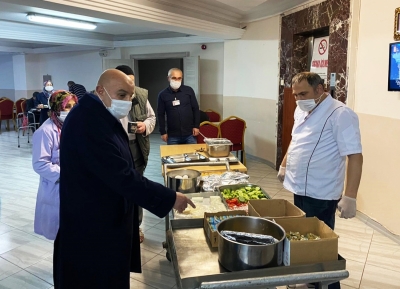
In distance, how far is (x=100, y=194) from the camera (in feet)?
4.75

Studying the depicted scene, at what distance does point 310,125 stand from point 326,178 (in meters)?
0.32

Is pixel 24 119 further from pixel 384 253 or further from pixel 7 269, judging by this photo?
pixel 384 253

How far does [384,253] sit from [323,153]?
159cm

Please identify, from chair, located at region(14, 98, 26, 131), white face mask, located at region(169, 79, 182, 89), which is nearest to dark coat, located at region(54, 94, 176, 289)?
white face mask, located at region(169, 79, 182, 89)

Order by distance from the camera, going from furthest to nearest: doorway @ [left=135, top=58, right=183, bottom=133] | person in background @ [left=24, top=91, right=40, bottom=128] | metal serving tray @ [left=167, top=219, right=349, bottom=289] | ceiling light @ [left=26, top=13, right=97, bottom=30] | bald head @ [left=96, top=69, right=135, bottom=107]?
doorway @ [left=135, top=58, right=183, bottom=133]
person in background @ [left=24, top=91, right=40, bottom=128]
ceiling light @ [left=26, top=13, right=97, bottom=30]
bald head @ [left=96, top=69, right=135, bottom=107]
metal serving tray @ [left=167, top=219, right=349, bottom=289]

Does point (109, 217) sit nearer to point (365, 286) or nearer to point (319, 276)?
point (319, 276)

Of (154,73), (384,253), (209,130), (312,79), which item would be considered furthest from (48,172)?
(154,73)

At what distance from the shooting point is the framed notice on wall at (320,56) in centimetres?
455

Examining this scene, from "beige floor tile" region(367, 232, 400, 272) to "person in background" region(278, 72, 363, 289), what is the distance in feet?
3.60

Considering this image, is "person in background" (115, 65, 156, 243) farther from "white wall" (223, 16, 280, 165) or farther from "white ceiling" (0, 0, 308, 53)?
"white wall" (223, 16, 280, 165)

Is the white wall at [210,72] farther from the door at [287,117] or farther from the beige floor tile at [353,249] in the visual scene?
the beige floor tile at [353,249]

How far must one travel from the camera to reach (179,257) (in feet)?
4.50

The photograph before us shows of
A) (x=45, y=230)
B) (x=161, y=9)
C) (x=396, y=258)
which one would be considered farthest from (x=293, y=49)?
(x=45, y=230)

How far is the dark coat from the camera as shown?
1395mm
